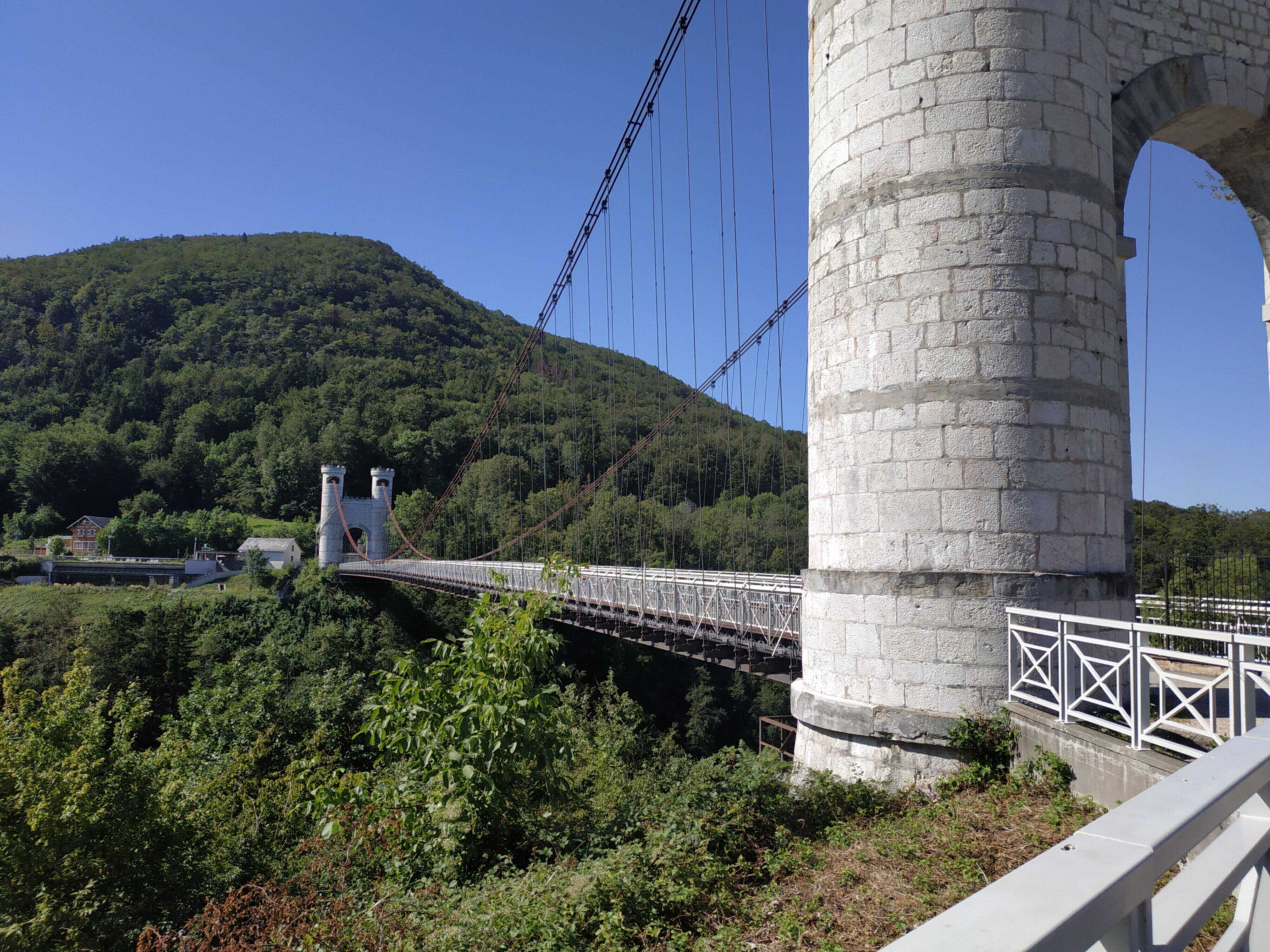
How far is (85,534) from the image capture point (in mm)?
57062

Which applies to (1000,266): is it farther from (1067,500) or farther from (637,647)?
(637,647)

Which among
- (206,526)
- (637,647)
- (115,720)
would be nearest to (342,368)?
(206,526)

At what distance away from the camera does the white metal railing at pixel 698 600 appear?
7.93 meters

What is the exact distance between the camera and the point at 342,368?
75750 millimetres

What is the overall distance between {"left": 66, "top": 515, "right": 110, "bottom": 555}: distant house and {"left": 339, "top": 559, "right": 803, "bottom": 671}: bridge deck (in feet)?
175

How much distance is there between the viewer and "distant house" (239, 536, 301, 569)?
2032 inches

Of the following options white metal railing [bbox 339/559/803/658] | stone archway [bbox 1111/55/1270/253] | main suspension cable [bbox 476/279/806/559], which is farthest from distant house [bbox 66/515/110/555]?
stone archway [bbox 1111/55/1270/253]

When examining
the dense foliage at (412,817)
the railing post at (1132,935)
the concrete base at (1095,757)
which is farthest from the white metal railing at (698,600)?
the railing post at (1132,935)

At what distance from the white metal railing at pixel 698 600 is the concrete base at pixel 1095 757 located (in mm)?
1980

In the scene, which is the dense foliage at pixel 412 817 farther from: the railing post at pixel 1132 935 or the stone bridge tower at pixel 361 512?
the stone bridge tower at pixel 361 512

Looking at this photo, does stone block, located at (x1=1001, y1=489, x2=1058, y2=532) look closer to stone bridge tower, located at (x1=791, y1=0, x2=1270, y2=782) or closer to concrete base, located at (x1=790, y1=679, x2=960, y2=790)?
stone bridge tower, located at (x1=791, y1=0, x2=1270, y2=782)

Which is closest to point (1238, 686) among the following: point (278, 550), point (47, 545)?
point (278, 550)

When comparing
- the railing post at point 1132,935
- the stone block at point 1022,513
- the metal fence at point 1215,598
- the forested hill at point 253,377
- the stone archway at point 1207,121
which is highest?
the forested hill at point 253,377

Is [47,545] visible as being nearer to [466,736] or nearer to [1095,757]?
[466,736]
